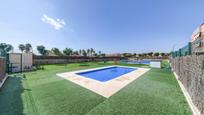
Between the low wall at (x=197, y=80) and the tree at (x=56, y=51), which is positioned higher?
the tree at (x=56, y=51)

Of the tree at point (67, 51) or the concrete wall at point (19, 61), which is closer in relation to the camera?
the concrete wall at point (19, 61)

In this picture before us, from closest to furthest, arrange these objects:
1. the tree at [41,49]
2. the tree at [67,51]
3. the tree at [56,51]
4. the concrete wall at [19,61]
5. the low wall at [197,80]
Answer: the low wall at [197,80] < the concrete wall at [19,61] < the tree at [56,51] < the tree at [41,49] < the tree at [67,51]

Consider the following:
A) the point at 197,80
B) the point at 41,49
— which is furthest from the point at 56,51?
the point at 197,80

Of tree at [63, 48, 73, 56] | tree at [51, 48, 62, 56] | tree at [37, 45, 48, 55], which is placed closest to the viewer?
tree at [51, 48, 62, 56]

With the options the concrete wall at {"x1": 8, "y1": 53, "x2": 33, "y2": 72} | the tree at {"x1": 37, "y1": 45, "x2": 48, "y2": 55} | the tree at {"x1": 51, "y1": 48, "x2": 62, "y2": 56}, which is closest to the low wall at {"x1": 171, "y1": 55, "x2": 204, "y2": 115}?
the concrete wall at {"x1": 8, "y1": 53, "x2": 33, "y2": 72}

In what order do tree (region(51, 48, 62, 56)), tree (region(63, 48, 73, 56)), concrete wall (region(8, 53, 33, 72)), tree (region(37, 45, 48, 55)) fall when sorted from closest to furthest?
concrete wall (region(8, 53, 33, 72)), tree (region(51, 48, 62, 56)), tree (region(37, 45, 48, 55)), tree (region(63, 48, 73, 56))

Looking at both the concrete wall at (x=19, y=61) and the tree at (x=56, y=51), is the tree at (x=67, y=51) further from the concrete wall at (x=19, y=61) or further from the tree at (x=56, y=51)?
the concrete wall at (x=19, y=61)

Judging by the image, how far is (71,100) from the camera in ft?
13.6

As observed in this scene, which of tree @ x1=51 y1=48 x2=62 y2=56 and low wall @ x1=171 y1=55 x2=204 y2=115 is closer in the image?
low wall @ x1=171 y1=55 x2=204 y2=115

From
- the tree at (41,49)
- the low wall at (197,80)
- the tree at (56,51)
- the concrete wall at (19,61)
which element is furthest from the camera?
the tree at (41,49)

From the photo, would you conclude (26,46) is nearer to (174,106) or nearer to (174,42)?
(174,106)

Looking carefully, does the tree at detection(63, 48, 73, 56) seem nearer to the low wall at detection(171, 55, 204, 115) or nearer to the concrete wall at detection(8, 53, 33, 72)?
the concrete wall at detection(8, 53, 33, 72)

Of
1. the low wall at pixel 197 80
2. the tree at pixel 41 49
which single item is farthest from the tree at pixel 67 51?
the low wall at pixel 197 80

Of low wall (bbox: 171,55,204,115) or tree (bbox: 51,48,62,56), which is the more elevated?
tree (bbox: 51,48,62,56)
